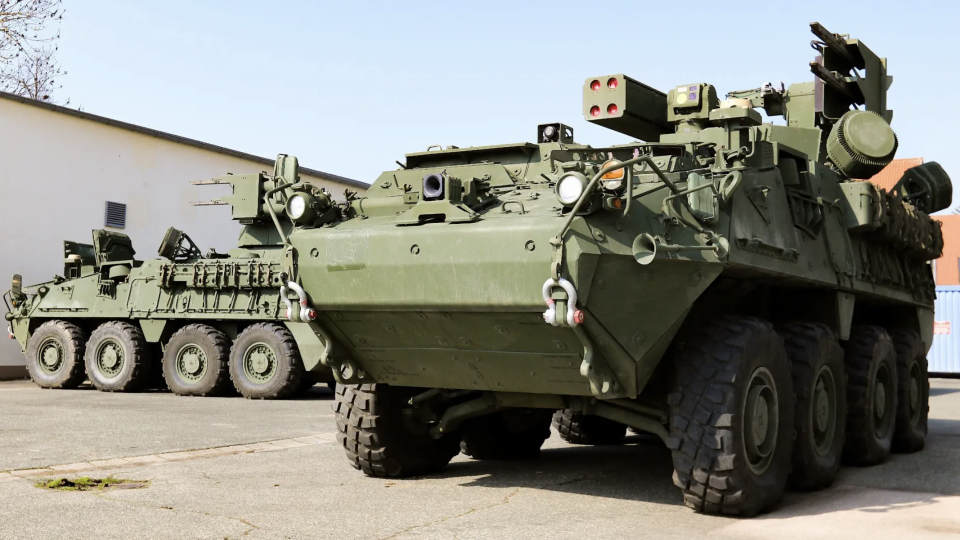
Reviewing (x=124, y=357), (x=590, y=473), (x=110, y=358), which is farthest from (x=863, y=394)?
(x=110, y=358)

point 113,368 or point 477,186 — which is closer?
point 477,186

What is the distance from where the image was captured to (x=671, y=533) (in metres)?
5.43

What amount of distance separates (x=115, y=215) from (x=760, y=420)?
59.8ft

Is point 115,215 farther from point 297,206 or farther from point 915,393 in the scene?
point 915,393

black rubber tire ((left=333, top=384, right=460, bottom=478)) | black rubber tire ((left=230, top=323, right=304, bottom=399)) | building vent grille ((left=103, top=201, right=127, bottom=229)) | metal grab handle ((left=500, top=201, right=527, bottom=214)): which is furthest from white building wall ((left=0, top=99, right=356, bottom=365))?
metal grab handle ((left=500, top=201, right=527, bottom=214))

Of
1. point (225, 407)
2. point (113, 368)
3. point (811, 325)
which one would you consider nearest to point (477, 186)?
point (811, 325)

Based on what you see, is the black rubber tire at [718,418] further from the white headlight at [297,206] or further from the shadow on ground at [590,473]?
the white headlight at [297,206]

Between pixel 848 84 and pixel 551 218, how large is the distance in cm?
520

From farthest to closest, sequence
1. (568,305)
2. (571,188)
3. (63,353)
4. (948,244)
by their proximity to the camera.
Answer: (948,244)
(63,353)
(571,188)
(568,305)

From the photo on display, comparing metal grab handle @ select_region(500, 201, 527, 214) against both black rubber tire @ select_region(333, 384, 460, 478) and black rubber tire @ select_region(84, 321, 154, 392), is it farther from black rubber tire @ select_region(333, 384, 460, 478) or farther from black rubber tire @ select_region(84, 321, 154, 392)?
black rubber tire @ select_region(84, 321, 154, 392)

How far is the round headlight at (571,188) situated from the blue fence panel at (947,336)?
72.0 feet

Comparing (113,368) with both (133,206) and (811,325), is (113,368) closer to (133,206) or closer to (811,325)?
(133,206)

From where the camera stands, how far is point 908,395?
30.5 ft

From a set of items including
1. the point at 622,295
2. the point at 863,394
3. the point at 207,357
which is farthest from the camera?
the point at 207,357
